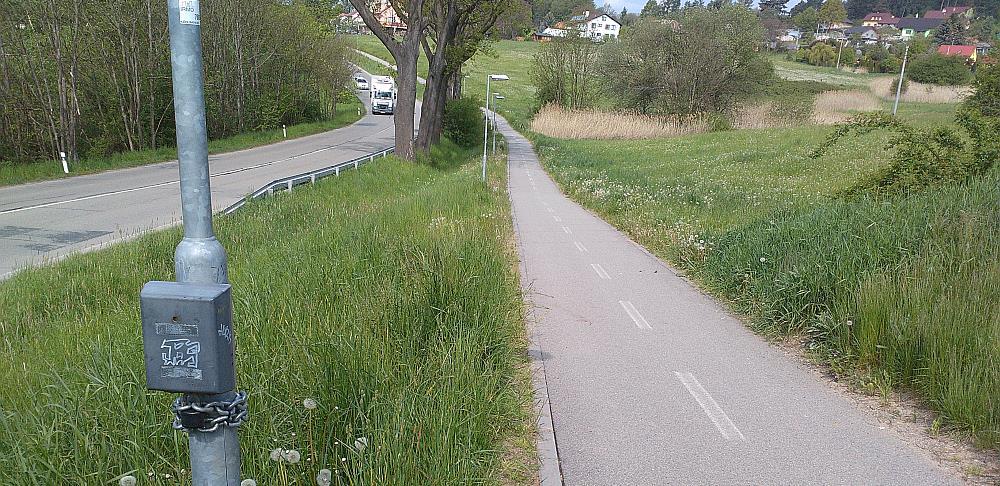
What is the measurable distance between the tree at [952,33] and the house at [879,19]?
40.3 metres

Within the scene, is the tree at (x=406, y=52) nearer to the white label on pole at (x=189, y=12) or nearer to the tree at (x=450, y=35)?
the tree at (x=450, y=35)

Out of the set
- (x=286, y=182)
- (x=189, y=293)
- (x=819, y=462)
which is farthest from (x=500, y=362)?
(x=286, y=182)

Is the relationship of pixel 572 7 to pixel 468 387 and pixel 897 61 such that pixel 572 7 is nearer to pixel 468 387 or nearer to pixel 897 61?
pixel 897 61

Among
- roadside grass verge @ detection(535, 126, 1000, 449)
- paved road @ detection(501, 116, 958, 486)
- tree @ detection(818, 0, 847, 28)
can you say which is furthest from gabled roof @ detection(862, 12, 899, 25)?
paved road @ detection(501, 116, 958, 486)

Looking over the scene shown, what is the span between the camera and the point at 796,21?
512ft

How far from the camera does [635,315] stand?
7898mm

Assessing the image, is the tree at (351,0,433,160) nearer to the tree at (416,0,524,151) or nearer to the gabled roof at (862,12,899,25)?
the tree at (416,0,524,151)

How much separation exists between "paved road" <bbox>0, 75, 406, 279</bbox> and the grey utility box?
29.7ft

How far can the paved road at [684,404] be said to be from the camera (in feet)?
14.1

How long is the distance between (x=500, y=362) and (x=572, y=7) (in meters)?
159

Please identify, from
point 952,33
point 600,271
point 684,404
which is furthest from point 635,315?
point 952,33

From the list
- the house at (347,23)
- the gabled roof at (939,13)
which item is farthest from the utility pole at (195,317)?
the gabled roof at (939,13)

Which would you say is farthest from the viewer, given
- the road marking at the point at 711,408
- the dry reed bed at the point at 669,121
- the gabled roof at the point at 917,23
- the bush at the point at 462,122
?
the gabled roof at the point at 917,23

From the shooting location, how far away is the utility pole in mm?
1900
